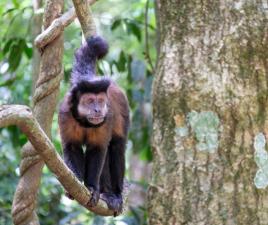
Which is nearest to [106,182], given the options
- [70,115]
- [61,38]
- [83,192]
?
[70,115]

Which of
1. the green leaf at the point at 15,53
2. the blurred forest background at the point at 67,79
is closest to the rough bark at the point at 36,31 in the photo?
the blurred forest background at the point at 67,79

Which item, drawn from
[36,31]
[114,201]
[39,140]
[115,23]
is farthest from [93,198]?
[115,23]

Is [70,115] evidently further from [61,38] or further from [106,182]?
[61,38]

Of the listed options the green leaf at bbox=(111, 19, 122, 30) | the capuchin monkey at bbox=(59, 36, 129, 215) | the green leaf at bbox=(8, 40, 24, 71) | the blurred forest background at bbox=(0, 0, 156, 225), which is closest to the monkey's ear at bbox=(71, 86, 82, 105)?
the capuchin monkey at bbox=(59, 36, 129, 215)

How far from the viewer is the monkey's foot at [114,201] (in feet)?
11.2

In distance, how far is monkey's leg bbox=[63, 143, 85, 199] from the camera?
3447 mm

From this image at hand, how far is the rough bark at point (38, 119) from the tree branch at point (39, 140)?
178mm

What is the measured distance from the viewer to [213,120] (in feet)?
8.59

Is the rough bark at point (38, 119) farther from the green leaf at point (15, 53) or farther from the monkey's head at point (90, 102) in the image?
the green leaf at point (15, 53)

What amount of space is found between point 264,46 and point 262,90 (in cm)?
18

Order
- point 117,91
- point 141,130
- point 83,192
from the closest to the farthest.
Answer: point 83,192 → point 117,91 → point 141,130

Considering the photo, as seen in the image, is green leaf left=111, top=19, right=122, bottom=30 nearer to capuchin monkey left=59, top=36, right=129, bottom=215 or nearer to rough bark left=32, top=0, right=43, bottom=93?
rough bark left=32, top=0, right=43, bottom=93

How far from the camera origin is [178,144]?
2652 mm

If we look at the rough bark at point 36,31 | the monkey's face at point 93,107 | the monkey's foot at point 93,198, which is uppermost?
the rough bark at point 36,31
